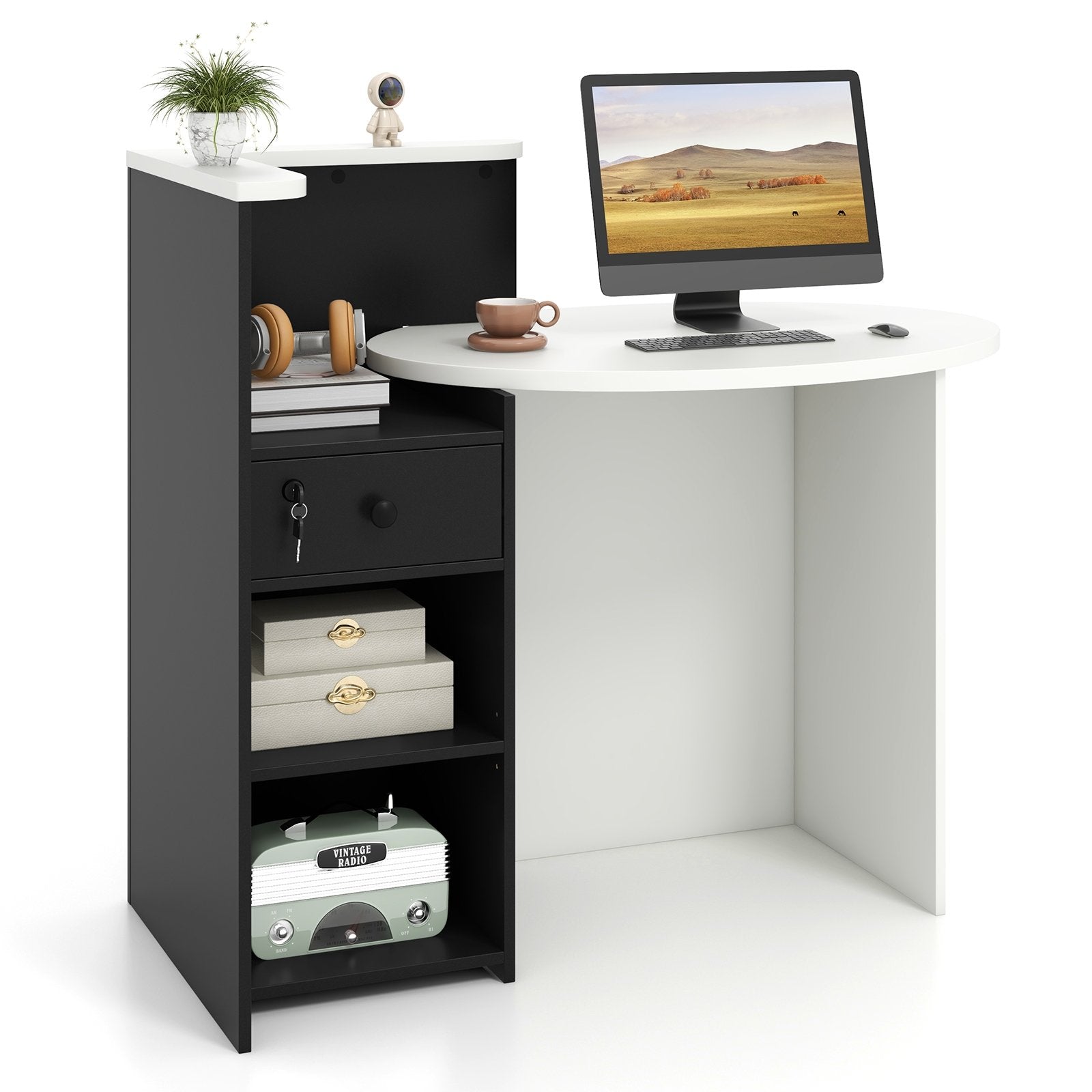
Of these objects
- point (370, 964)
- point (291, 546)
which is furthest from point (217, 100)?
point (370, 964)

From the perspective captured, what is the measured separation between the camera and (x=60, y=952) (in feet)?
12.5

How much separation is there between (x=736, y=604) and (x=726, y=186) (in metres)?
0.88

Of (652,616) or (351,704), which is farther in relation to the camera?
(652,616)

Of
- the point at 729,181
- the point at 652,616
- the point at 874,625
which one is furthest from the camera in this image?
the point at 652,616

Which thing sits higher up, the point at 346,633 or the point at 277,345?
the point at 277,345

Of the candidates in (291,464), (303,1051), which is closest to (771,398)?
(291,464)

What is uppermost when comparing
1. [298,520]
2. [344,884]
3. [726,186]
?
[726,186]

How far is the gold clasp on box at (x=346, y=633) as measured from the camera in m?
3.55

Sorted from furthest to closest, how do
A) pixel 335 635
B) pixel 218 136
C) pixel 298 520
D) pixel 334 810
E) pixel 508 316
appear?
pixel 334 810, pixel 508 316, pixel 335 635, pixel 218 136, pixel 298 520

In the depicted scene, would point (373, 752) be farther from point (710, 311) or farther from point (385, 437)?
point (710, 311)

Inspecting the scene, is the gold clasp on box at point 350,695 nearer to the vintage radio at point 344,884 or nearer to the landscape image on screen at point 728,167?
the vintage radio at point 344,884

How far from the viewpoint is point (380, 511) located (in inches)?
132

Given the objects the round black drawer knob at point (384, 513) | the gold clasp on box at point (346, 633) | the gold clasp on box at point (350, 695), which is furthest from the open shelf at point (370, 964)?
the round black drawer knob at point (384, 513)

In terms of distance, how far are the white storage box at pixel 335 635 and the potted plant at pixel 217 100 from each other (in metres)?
0.77
